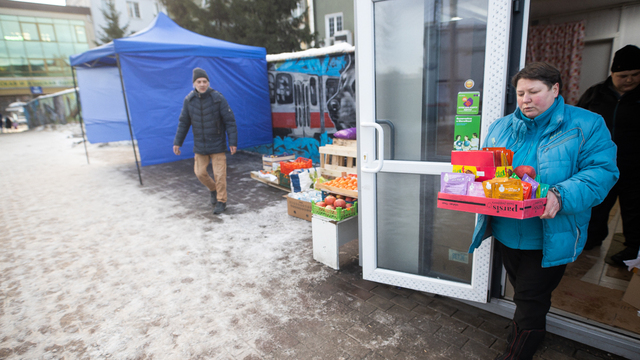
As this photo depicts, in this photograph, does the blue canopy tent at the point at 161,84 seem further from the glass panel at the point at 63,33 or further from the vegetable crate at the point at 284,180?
the glass panel at the point at 63,33

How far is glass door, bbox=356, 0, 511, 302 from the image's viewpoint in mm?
2412

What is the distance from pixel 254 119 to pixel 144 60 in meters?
3.00

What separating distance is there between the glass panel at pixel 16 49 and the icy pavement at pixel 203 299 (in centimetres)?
3695

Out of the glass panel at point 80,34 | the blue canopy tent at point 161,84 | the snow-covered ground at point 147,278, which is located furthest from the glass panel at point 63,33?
the snow-covered ground at point 147,278

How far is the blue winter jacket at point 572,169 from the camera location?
1.65 metres

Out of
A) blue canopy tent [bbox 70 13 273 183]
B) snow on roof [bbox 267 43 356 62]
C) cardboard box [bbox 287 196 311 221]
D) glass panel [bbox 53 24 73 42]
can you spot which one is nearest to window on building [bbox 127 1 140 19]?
glass panel [bbox 53 24 73 42]

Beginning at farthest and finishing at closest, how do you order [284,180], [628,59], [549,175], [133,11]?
[133,11], [284,180], [628,59], [549,175]

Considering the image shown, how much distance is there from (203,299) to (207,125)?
2.90m

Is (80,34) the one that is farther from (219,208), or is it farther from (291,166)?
(219,208)

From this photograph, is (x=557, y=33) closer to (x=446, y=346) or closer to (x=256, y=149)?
(x=446, y=346)

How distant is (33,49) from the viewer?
31969 mm

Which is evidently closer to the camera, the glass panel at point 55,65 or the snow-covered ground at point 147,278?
the snow-covered ground at point 147,278

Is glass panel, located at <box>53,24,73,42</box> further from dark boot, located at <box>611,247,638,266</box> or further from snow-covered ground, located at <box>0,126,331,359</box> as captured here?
dark boot, located at <box>611,247,638,266</box>

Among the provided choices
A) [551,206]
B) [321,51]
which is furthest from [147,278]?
[321,51]
